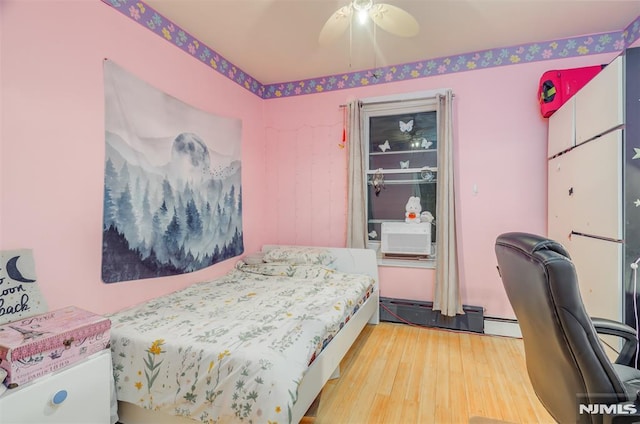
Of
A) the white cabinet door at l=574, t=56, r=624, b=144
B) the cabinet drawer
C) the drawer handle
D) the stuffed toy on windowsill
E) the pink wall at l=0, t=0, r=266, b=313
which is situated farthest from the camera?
the stuffed toy on windowsill

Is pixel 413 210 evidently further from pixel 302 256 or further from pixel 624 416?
pixel 624 416

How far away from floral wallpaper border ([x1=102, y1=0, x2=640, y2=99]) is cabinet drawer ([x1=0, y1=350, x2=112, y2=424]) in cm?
213

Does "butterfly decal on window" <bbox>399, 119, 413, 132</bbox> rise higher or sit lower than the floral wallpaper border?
lower

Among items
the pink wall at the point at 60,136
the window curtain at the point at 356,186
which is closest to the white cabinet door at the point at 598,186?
the window curtain at the point at 356,186

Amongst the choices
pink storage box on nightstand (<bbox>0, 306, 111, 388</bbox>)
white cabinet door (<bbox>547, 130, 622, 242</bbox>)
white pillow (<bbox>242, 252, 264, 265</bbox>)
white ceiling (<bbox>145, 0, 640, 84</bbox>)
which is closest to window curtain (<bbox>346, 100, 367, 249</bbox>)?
white ceiling (<bbox>145, 0, 640, 84</bbox>)

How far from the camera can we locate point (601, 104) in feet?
6.00

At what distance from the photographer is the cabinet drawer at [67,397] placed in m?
1.14

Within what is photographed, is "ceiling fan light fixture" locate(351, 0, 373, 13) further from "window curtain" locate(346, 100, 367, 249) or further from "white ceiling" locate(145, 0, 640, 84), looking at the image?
"window curtain" locate(346, 100, 367, 249)

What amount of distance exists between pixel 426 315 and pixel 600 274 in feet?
4.84

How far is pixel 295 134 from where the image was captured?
3604 millimetres

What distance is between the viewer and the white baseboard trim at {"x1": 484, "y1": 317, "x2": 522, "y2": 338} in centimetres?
281

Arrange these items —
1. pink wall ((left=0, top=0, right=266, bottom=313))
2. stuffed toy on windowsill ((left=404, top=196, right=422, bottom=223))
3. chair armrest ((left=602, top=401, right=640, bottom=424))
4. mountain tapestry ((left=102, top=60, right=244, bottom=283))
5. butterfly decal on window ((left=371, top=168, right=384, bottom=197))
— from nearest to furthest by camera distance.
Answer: chair armrest ((left=602, top=401, right=640, bottom=424)) → pink wall ((left=0, top=0, right=266, bottom=313)) → mountain tapestry ((left=102, top=60, right=244, bottom=283)) → stuffed toy on windowsill ((left=404, top=196, right=422, bottom=223)) → butterfly decal on window ((left=371, top=168, right=384, bottom=197))

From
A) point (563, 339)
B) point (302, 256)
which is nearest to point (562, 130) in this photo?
point (563, 339)

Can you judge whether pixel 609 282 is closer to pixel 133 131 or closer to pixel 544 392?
pixel 544 392
